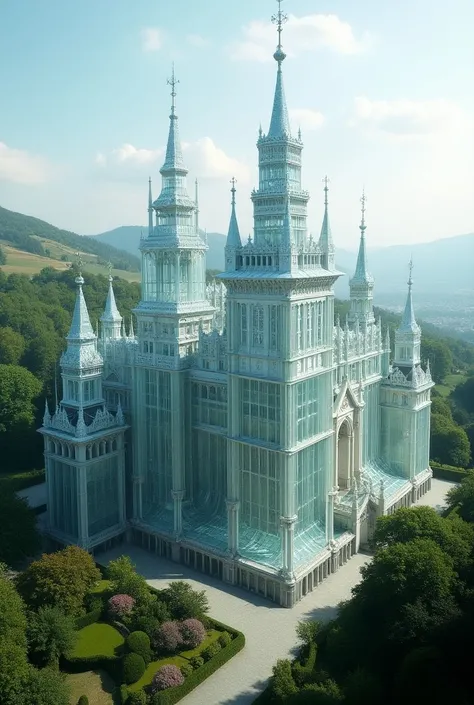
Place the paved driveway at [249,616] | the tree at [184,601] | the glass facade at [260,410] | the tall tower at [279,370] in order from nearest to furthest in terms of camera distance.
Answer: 1. the paved driveway at [249,616]
2. the tree at [184,601]
3. the tall tower at [279,370]
4. the glass facade at [260,410]

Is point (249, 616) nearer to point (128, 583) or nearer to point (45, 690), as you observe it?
point (128, 583)

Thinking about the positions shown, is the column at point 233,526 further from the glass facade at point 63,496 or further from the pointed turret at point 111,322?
the pointed turret at point 111,322

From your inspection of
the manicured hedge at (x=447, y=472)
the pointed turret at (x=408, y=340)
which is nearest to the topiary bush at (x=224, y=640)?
the pointed turret at (x=408, y=340)

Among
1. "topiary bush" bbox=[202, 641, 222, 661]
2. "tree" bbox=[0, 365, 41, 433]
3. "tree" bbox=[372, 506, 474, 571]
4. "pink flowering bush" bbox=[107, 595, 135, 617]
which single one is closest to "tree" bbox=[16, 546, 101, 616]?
"pink flowering bush" bbox=[107, 595, 135, 617]

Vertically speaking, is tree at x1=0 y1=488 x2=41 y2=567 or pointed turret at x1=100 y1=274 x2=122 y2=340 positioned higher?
pointed turret at x1=100 y1=274 x2=122 y2=340

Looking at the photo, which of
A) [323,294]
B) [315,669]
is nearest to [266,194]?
[323,294]

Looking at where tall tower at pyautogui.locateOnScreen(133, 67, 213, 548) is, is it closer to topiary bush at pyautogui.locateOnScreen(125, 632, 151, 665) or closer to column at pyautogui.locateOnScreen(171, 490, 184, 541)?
column at pyautogui.locateOnScreen(171, 490, 184, 541)

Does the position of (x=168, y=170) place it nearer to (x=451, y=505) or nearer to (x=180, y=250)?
(x=180, y=250)
